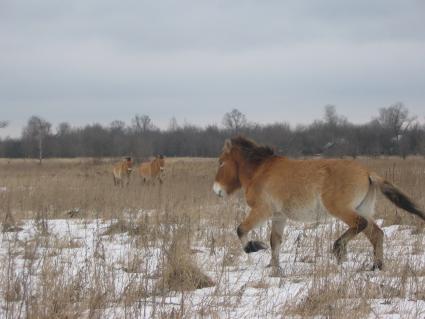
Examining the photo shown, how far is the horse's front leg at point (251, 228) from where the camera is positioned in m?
7.39

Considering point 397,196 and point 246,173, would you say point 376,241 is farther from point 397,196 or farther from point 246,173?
point 246,173

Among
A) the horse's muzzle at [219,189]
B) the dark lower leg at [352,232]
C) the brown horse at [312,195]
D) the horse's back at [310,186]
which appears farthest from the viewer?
the horse's muzzle at [219,189]

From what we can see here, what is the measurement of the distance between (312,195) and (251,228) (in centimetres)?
96

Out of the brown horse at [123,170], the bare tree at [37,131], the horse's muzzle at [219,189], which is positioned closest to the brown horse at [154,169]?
the brown horse at [123,170]

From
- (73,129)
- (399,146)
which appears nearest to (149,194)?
(399,146)

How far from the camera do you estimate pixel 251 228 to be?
24.8 feet

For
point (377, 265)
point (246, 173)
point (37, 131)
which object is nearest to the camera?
point (377, 265)

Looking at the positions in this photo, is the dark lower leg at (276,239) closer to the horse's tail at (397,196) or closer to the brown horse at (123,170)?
the horse's tail at (397,196)

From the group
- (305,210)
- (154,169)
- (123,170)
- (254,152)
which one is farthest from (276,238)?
(123,170)

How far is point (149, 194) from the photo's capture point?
1520 cm

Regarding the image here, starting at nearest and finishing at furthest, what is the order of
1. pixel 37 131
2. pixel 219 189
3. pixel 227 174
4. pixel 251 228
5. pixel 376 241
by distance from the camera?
1. pixel 376 241
2. pixel 251 228
3. pixel 227 174
4. pixel 219 189
5. pixel 37 131

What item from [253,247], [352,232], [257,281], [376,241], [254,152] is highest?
[254,152]

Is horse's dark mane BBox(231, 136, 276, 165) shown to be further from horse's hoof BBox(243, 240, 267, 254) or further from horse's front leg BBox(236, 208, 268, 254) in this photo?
horse's hoof BBox(243, 240, 267, 254)

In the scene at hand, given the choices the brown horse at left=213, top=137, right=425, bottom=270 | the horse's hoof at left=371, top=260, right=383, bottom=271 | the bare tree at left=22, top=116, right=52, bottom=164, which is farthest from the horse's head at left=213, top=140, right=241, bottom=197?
the bare tree at left=22, top=116, right=52, bottom=164
